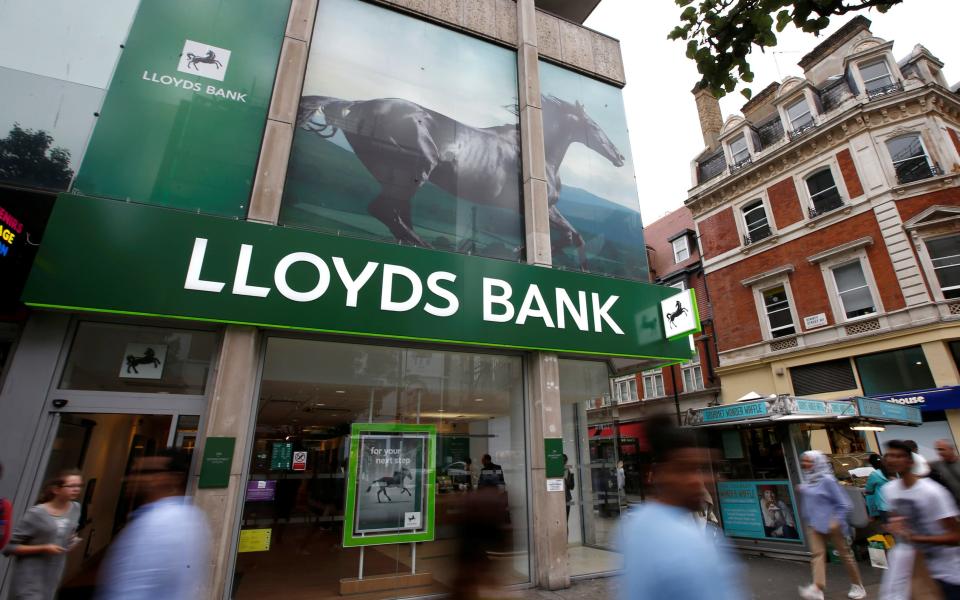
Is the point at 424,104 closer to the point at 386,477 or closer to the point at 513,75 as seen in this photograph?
the point at 513,75

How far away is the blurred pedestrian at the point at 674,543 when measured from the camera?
2047 millimetres

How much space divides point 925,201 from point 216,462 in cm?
2360

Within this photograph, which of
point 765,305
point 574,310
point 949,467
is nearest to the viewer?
point 949,467

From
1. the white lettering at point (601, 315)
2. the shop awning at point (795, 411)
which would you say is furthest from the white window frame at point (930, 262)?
the white lettering at point (601, 315)

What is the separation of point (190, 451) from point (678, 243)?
2933 centimetres

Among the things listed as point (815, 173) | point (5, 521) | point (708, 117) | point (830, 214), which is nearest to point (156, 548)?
point (5, 521)

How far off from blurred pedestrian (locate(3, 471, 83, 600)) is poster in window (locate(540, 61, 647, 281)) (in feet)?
26.5

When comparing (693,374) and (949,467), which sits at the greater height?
(693,374)

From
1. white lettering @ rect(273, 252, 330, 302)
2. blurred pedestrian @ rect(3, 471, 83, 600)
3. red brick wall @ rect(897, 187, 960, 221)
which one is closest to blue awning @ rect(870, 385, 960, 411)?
red brick wall @ rect(897, 187, 960, 221)

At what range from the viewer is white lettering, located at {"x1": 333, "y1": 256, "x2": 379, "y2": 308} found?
7.06 m

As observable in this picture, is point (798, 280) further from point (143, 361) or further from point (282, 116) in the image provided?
point (143, 361)

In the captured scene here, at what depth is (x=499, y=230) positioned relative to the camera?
9.41 meters

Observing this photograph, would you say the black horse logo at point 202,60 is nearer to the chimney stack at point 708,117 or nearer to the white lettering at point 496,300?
the white lettering at point 496,300

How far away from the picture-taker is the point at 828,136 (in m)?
19.9
